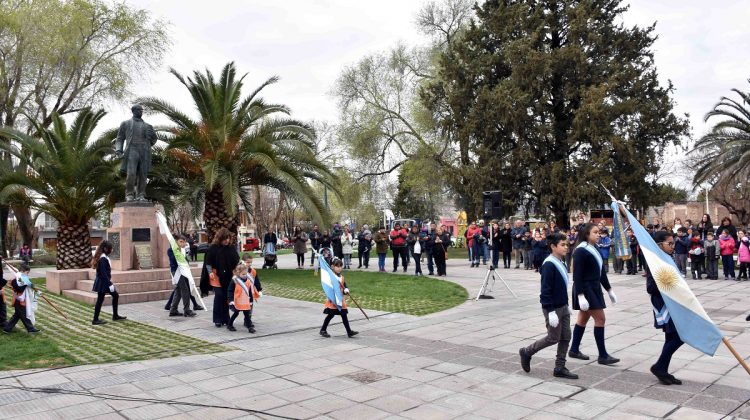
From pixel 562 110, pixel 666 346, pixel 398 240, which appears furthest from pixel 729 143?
pixel 666 346

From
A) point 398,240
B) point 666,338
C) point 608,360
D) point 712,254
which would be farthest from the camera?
point 398,240

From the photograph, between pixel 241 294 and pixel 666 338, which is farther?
pixel 241 294

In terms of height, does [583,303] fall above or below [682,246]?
below

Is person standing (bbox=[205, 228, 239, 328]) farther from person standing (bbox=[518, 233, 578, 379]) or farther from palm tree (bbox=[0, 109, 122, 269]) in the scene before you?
palm tree (bbox=[0, 109, 122, 269])

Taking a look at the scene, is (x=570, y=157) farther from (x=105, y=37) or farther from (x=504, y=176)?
(x=105, y=37)

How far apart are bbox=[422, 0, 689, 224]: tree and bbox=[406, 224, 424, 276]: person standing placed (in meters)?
7.96

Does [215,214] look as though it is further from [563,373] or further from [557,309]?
[563,373]

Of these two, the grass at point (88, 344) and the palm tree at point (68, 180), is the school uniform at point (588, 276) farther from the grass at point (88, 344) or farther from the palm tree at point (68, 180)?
the palm tree at point (68, 180)

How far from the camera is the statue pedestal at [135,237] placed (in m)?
14.5

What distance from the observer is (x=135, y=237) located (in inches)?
579

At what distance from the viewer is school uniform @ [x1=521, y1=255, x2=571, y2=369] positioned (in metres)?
6.19

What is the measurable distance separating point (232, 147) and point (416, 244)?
6.74 metres

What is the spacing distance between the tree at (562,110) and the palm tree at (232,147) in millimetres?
11207

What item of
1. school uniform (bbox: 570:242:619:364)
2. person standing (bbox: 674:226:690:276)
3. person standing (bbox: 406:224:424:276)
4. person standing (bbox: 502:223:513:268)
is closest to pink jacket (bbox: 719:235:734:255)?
person standing (bbox: 674:226:690:276)
